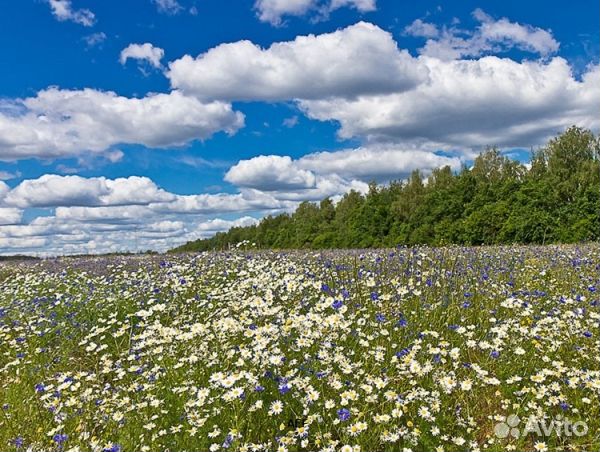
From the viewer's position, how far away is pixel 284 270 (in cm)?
785

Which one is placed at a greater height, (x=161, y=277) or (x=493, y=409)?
(x=161, y=277)

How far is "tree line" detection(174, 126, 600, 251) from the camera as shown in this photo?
33.2 meters

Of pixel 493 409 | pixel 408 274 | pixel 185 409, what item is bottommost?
pixel 493 409

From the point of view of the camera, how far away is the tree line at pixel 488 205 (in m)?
33.2

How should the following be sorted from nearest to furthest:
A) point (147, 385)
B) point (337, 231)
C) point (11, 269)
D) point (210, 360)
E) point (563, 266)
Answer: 1. point (147, 385)
2. point (210, 360)
3. point (563, 266)
4. point (11, 269)
5. point (337, 231)

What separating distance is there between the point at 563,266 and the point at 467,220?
29478mm

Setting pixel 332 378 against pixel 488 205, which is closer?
pixel 332 378

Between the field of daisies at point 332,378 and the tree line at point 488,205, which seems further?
the tree line at point 488,205

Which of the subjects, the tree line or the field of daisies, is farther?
the tree line

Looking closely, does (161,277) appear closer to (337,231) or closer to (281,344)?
(281,344)

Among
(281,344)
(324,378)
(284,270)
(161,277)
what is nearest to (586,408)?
(324,378)

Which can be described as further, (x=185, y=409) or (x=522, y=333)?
(x=522, y=333)

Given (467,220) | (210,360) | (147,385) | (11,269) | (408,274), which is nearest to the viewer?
(147,385)

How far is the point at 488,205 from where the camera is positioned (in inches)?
1442
